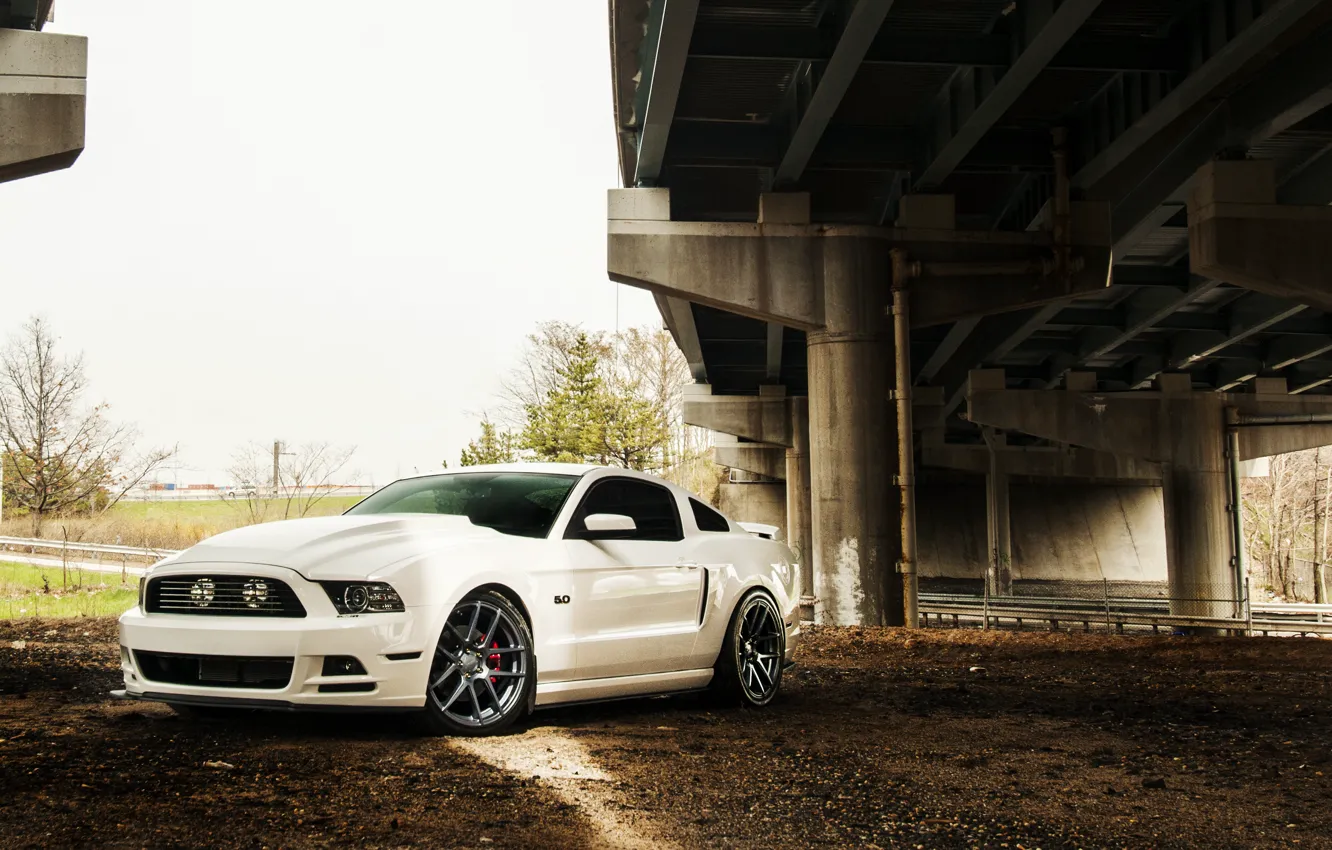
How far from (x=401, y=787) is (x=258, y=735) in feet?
4.58

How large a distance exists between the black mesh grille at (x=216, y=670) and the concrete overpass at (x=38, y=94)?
5.73m

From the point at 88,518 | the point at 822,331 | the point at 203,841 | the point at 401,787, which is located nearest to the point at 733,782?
the point at 401,787

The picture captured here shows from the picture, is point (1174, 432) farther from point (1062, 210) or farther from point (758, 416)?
point (1062, 210)

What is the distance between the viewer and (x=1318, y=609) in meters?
32.8

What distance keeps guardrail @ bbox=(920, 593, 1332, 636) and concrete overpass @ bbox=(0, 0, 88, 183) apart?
2144 cm

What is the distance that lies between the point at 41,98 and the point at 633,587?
21.7ft

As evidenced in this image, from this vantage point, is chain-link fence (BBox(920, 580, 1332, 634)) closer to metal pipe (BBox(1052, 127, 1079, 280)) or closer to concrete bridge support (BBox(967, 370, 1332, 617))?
concrete bridge support (BBox(967, 370, 1332, 617))

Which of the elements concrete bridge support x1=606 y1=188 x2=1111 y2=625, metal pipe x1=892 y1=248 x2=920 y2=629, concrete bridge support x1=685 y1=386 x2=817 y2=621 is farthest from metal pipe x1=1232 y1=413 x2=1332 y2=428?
metal pipe x1=892 y1=248 x2=920 y2=629

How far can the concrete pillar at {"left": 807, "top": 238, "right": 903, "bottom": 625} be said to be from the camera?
17812 millimetres

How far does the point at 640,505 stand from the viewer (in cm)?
786

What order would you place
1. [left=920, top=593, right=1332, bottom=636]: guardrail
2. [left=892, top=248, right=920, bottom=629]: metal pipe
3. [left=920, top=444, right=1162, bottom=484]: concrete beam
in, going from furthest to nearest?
[left=920, top=444, right=1162, bottom=484]: concrete beam, [left=920, top=593, right=1332, bottom=636]: guardrail, [left=892, top=248, right=920, bottom=629]: metal pipe

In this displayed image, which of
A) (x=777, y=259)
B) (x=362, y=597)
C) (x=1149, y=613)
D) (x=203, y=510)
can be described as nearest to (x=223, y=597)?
(x=362, y=597)

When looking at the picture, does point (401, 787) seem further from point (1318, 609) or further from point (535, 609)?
point (1318, 609)

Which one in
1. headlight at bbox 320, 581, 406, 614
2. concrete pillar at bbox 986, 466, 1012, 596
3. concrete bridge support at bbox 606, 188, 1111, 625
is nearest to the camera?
headlight at bbox 320, 581, 406, 614
